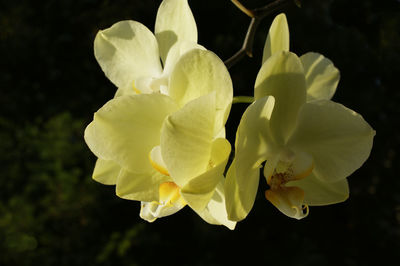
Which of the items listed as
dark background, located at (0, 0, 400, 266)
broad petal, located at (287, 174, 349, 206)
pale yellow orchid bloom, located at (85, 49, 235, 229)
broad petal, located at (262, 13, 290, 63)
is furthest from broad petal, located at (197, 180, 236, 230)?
dark background, located at (0, 0, 400, 266)

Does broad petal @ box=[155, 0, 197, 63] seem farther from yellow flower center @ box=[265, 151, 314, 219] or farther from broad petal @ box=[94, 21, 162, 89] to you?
yellow flower center @ box=[265, 151, 314, 219]

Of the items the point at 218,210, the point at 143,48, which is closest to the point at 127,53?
the point at 143,48

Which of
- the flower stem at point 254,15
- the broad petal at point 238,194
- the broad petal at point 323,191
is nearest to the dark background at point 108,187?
the flower stem at point 254,15

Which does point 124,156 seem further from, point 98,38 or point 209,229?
point 209,229

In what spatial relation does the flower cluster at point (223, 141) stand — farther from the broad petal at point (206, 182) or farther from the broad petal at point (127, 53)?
the broad petal at point (127, 53)

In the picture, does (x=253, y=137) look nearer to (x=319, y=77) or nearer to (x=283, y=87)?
(x=283, y=87)

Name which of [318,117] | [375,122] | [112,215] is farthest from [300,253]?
[318,117]
